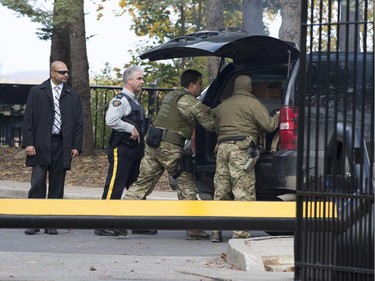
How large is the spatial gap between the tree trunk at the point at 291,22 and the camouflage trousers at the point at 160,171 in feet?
24.3

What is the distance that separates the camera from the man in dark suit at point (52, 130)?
1213cm

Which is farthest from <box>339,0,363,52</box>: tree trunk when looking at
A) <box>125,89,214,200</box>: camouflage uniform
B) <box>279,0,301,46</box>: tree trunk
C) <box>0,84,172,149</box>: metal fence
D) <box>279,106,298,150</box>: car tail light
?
<box>0,84,172,149</box>: metal fence

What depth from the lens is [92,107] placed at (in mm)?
22062

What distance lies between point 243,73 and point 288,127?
56.6 inches

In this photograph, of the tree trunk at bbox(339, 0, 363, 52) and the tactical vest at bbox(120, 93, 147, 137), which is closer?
the tree trunk at bbox(339, 0, 363, 52)

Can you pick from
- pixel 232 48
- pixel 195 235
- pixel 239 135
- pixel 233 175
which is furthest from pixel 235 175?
pixel 232 48

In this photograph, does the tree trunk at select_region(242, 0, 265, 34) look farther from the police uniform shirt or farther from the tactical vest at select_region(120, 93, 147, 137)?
the police uniform shirt

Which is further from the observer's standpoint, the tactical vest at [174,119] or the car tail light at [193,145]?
the car tail light at [193,145]

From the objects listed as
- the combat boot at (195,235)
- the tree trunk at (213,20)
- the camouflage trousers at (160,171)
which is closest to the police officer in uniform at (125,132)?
the camouflage trousers at (160,171)

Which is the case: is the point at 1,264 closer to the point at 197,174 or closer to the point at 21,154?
the point at 197,174

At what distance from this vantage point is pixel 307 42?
7633 millimetres

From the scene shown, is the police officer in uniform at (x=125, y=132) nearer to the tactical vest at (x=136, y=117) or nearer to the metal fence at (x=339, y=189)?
the tactical vest at (x=136, y=117)

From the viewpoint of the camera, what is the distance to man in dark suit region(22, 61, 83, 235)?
478 inches

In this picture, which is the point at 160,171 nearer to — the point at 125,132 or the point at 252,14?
the point at 125,132
